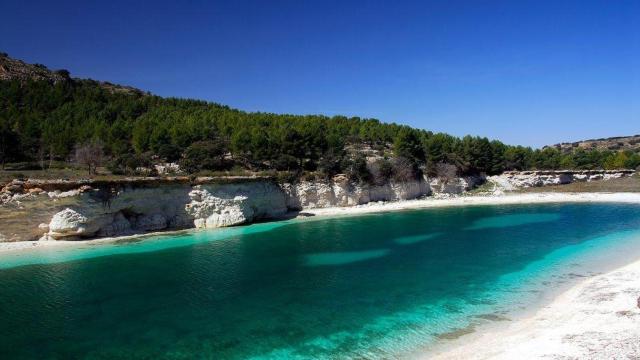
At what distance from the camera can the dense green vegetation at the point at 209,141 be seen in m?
52.9

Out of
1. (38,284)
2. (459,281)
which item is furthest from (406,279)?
(38,284)

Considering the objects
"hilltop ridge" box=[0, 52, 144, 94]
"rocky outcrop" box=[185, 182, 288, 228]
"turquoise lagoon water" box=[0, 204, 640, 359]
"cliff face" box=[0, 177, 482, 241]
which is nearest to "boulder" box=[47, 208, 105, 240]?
"cliff face" box=[0, 177, 482, 241]

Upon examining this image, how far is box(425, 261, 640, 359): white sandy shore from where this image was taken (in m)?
11.7

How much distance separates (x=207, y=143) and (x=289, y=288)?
38357 millimetres

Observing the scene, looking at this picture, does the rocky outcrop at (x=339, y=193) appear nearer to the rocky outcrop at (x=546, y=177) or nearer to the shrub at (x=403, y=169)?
the shrub at (x=403, y=169)

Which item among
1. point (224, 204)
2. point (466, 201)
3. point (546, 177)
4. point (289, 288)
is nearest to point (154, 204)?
point (224, 204)

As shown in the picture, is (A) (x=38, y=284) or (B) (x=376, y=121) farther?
(B) (x=376, y=121)

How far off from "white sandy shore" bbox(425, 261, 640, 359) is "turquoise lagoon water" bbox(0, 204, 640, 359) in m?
0.90

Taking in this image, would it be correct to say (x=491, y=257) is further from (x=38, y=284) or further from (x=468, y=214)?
(x=38, y=284)

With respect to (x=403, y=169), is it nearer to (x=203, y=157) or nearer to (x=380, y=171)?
(x=380, y=171)

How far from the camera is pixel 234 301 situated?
18438 millimetres

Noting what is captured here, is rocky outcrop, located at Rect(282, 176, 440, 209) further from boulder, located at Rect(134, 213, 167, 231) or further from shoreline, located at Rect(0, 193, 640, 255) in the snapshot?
boulder, located at Rect(134, 213, 167, 231)

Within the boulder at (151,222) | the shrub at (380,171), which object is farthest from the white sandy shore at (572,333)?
the shrub at (380,171)

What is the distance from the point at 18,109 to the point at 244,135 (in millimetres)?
42582
